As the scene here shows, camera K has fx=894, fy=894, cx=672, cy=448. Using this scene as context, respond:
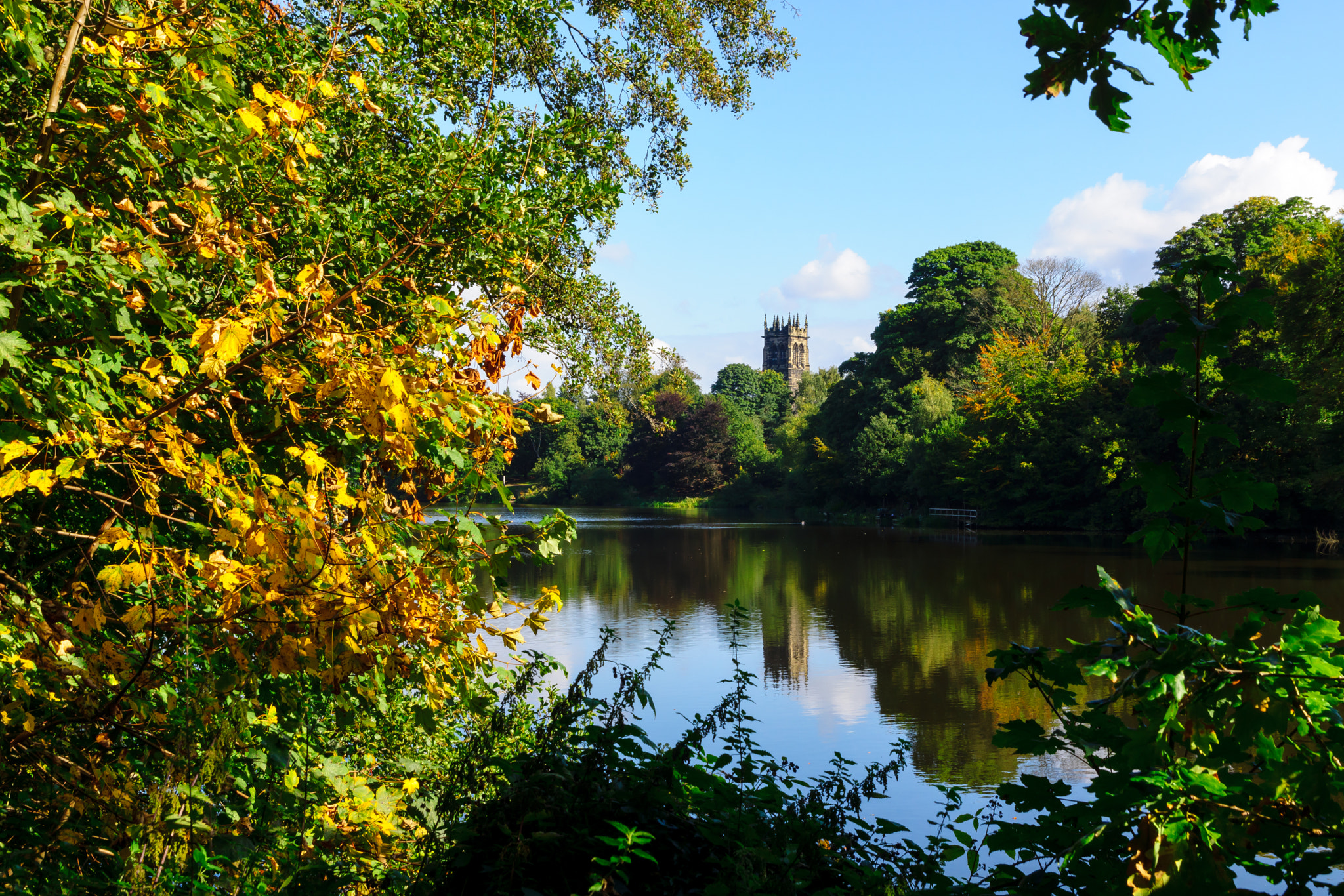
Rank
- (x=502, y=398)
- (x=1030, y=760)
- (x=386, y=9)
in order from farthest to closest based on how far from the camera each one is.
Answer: (x=1030, y=760), (x=386, y=9), (x=502, y=398)

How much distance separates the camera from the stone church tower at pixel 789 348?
121 meters

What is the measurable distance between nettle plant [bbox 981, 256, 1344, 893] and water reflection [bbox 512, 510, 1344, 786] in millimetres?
3731

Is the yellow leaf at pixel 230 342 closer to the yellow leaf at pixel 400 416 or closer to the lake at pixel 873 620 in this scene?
the yellow leaf at pixel 400 416

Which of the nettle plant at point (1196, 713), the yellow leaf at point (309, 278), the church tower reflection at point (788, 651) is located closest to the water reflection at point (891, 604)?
the church tower reflection at point (788, 651)

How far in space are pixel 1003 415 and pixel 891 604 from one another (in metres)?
22.0

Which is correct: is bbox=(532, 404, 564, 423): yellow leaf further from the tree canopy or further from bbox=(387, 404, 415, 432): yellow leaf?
bbox=(387, 404, 415, 432): yellow leaf

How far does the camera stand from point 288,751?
3.04 m

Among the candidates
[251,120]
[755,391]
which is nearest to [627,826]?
[251,120]

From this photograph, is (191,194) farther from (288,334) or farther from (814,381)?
(814,381)

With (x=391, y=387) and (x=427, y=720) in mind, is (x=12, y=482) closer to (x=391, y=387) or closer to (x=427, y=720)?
(x=391, y=387)

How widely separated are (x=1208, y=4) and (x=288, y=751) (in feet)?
11.1

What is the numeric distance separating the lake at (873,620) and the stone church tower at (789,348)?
87.9 metres

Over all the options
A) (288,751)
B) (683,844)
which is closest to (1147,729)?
(683,844)

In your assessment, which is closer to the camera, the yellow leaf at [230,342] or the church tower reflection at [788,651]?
the yellow leaf at [230,342]
